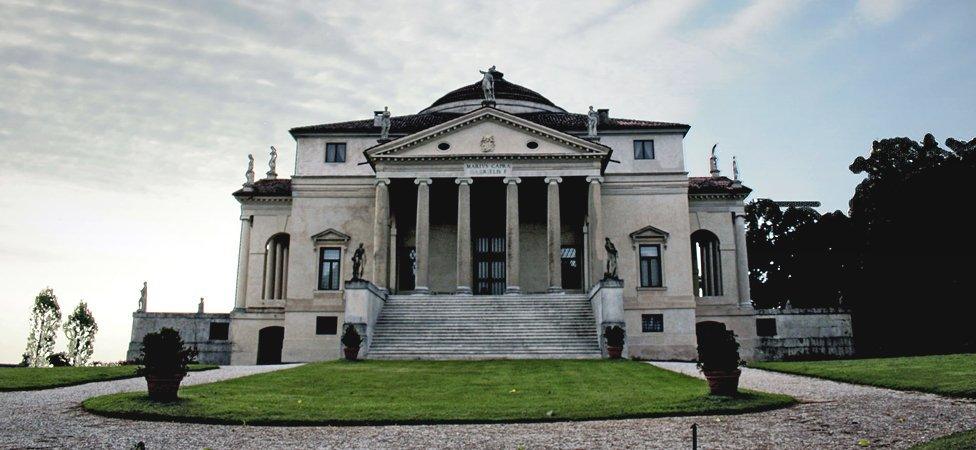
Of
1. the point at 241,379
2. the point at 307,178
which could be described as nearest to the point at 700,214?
the point at 307,178

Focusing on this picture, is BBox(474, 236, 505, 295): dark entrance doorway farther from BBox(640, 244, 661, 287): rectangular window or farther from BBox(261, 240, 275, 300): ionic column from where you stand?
BBox(261, 240, 275, 300): ionic column

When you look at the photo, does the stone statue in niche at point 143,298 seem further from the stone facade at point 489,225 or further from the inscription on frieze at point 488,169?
the inscription on frieze at point 488,169

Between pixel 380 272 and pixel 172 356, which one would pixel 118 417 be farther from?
pixel 380 272

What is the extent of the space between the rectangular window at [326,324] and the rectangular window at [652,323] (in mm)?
16074

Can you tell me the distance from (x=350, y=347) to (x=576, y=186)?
1661cm

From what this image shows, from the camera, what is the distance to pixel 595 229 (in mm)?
40312

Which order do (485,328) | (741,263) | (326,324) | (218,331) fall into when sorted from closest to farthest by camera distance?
1. (485,328)
2. (326,324)
3. (218,331)
4. (741,263)

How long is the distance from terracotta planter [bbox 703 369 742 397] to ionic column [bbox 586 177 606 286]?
23.5 metres

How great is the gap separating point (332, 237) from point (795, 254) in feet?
116

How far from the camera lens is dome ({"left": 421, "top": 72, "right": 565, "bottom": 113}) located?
51656 mm

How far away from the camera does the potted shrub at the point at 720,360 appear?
15.8 metres

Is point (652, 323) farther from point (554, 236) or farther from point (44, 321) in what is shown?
point (44, 321)

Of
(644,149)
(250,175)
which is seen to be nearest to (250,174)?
(250,175)

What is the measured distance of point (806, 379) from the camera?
21.7 meters
